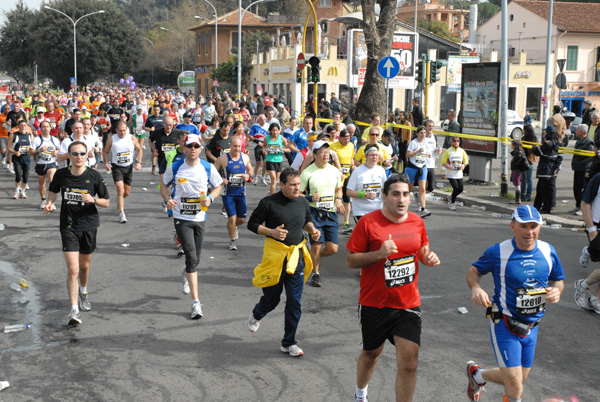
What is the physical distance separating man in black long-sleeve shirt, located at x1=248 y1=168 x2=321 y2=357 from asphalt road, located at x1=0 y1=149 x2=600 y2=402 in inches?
13.8

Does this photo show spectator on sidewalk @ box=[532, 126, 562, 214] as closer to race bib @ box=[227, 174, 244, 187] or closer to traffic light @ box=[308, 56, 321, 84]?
race bib @ box=[227, 174, 244, 187]

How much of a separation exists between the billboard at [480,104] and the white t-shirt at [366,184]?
30.1ft

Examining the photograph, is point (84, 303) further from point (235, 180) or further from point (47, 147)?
point (47, 147)

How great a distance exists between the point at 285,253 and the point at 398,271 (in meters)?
1.74

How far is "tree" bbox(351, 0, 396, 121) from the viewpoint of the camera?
73.7 feet

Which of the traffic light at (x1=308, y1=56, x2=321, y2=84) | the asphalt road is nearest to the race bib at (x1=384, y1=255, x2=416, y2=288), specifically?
the asphalt road

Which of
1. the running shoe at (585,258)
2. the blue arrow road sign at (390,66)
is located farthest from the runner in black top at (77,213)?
the blue arrow road sign at (390,66)

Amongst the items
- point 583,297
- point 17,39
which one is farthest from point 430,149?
point 17,39

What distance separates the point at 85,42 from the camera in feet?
242

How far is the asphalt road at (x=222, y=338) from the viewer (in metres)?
5.74

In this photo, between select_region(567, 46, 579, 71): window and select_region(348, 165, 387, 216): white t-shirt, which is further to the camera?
select_region(567, 46, 579, 71): window

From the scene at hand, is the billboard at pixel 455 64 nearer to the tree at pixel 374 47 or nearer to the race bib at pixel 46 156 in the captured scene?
the tree at pixel 374 47

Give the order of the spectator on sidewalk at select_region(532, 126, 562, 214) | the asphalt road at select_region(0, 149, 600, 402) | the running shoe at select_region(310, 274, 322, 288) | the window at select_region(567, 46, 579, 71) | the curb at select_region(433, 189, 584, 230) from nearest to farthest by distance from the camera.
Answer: the asphalt road at select_region(0, 149, 600, 402)
the running shoe at select_region(310, 274, 322, 288)
the curb at select_region(433, 189, 584, 230)
the spectator on sidewalk at select_region(532, 126, 562, 214)
the window at select_region(567, 46, 579, 71)

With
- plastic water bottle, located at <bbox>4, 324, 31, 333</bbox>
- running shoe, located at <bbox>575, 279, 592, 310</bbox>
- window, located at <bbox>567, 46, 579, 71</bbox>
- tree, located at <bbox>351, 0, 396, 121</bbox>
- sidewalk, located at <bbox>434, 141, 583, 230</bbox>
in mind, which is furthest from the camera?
window, located at <bbox>567, 46, 579, 71</bbox>
